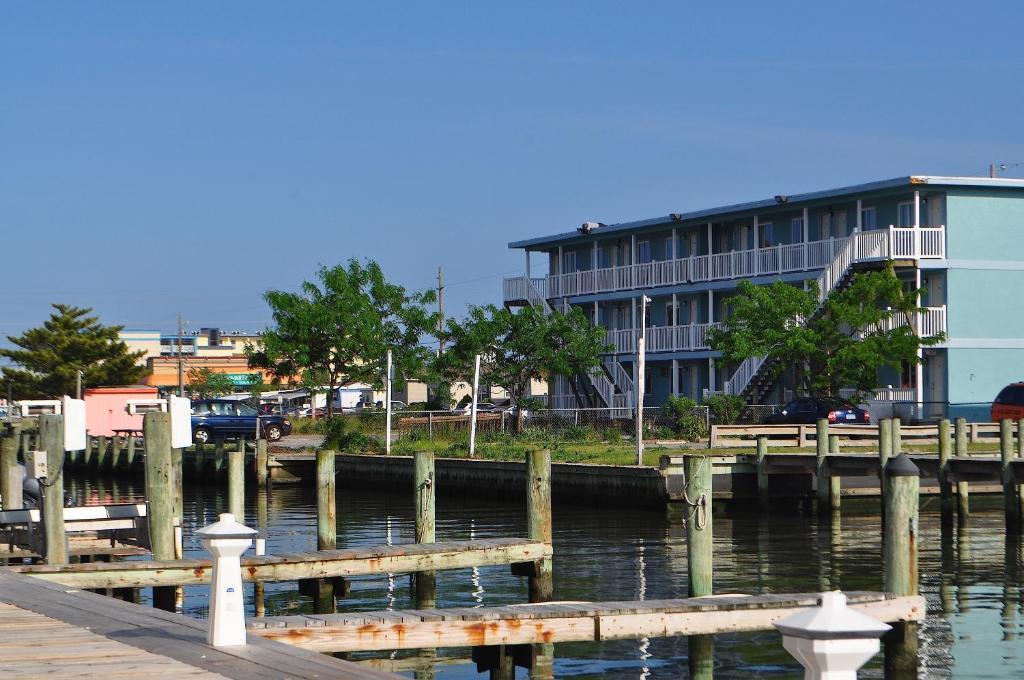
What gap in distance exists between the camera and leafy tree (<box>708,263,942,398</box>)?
47438mm

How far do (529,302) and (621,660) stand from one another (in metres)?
49.9

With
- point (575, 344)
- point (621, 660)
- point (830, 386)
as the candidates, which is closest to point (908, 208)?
point (830, 386)

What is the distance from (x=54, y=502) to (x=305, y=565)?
2.97 m

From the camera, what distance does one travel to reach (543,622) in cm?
1262

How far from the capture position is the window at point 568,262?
224 feet

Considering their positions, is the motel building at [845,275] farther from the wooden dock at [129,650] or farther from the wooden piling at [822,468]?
the wooden dock at [129,650]

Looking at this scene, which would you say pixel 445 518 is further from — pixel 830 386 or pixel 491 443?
pixel 830 386

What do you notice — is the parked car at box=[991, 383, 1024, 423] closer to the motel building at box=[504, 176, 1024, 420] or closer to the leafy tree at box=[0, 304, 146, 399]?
the motel building at box=[504, 176, 1024, 420]

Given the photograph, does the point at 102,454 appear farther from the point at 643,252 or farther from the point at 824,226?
the point at 824,226

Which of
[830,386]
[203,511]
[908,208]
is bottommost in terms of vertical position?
[203,511]

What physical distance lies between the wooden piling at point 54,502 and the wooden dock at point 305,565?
23.8 inches

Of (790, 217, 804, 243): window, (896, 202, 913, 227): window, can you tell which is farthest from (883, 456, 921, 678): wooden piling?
(790, 217, 804, 243): window

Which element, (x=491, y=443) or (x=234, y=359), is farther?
(x=234, y=359)

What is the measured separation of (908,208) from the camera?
51.7 meters
